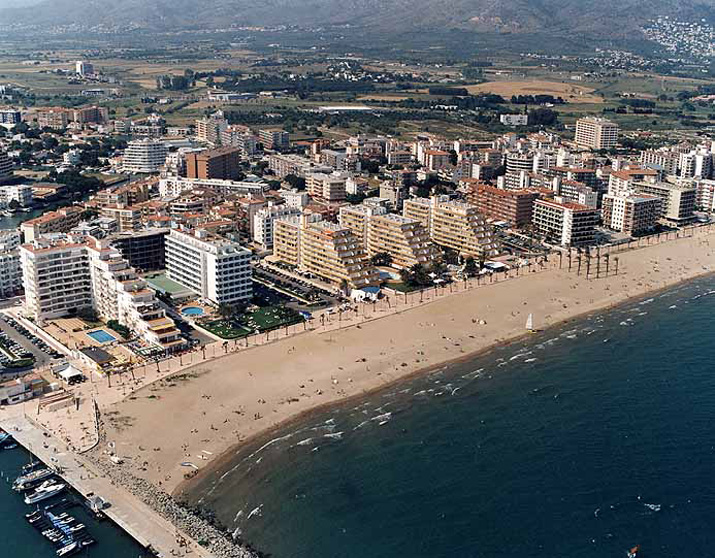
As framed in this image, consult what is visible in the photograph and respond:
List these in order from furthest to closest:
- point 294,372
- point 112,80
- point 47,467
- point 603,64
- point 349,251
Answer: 1. point 603,64
2. point 112,80
3. point 349,251
4. point 294,372
5. point 47,467

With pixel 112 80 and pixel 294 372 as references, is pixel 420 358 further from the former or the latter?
pixel 112 80

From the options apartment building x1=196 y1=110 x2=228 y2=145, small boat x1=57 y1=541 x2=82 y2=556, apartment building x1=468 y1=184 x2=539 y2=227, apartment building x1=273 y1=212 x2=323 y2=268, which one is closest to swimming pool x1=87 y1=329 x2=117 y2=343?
apartment building x1=273 y1=212 x2=323 y2=268

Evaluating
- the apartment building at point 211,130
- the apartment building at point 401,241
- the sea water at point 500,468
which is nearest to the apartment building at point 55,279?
the sea water at point 500,468

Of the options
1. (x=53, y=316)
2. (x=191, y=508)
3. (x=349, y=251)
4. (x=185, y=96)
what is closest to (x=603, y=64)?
(x=185, y=96)

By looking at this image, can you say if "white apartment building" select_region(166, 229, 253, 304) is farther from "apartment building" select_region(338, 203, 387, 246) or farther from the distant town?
"apartment building" select_region(338, 203, 387, 246)

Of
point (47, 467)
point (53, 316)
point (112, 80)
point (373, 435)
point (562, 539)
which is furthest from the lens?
point (112, 80)

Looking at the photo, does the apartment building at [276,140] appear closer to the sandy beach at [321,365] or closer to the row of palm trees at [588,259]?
the row of palm trees at [588,259]

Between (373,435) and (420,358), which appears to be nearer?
(373,435)
